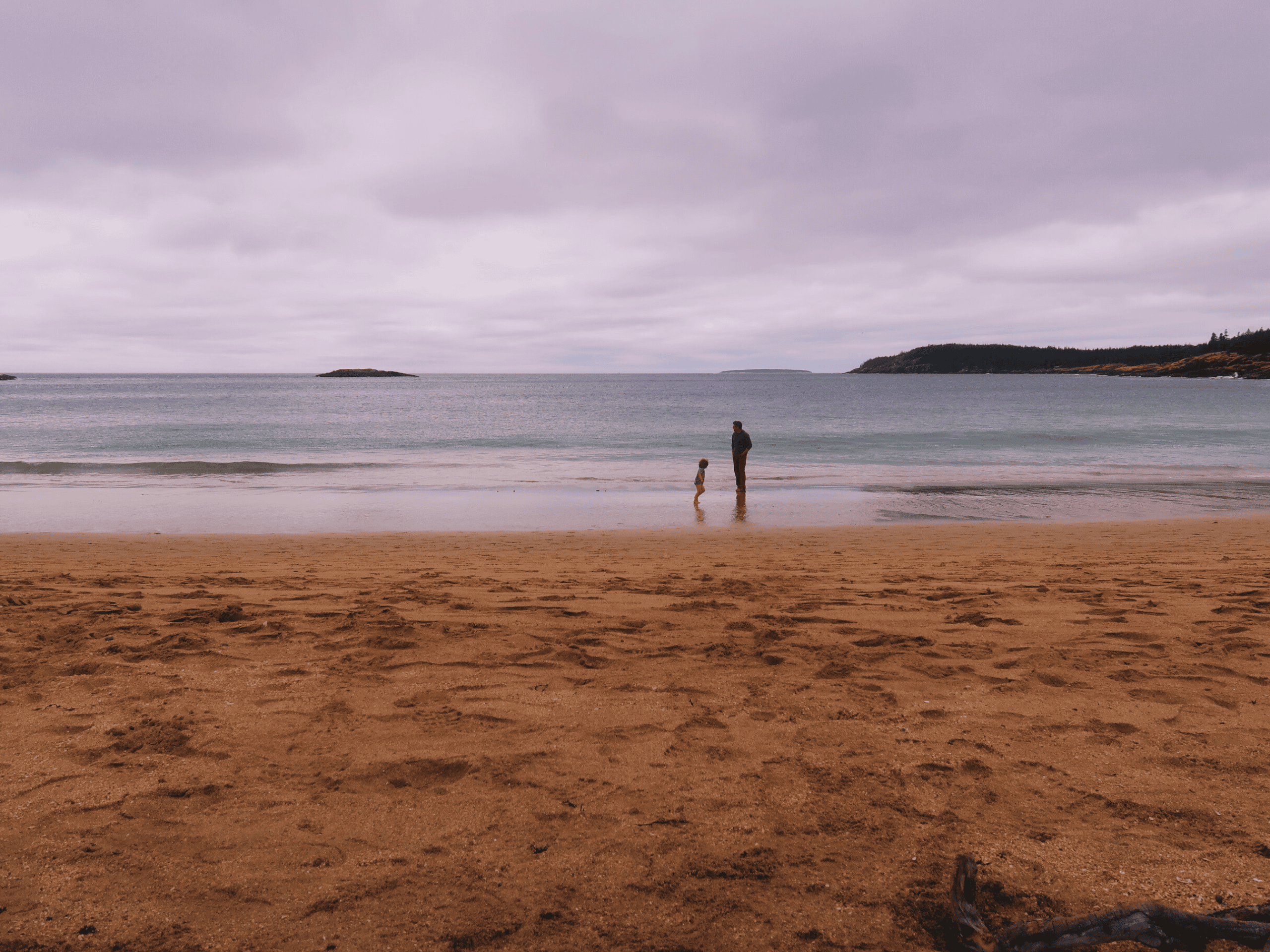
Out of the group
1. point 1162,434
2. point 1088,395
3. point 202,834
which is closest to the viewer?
point 202,834

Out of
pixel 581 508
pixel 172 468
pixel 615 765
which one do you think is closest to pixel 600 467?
pixel 581 508

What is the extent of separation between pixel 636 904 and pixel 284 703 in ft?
9.63

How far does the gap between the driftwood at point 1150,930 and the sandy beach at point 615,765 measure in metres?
0.35

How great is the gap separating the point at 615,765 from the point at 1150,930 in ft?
7.69

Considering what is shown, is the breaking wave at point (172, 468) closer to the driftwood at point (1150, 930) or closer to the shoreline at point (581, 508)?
the shoreline at point (581, 508)

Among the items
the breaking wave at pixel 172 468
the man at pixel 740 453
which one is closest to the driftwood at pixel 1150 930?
the man at pixel 740 453

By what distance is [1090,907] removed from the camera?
2557 mm

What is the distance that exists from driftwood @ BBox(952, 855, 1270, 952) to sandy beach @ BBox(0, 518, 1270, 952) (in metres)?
0.35

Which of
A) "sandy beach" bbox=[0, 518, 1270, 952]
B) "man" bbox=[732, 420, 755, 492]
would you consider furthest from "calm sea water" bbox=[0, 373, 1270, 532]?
"sandy beach" bbox=[0, 518, 1270, 952]

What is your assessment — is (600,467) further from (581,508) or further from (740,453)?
(740,453)

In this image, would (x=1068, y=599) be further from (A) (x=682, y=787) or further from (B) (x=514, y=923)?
(B) (x=514, y=923)

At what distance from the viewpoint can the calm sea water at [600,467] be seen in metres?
15.5

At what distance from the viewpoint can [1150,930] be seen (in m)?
2.11

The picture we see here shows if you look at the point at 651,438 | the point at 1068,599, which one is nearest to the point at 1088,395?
the point at 651,438
